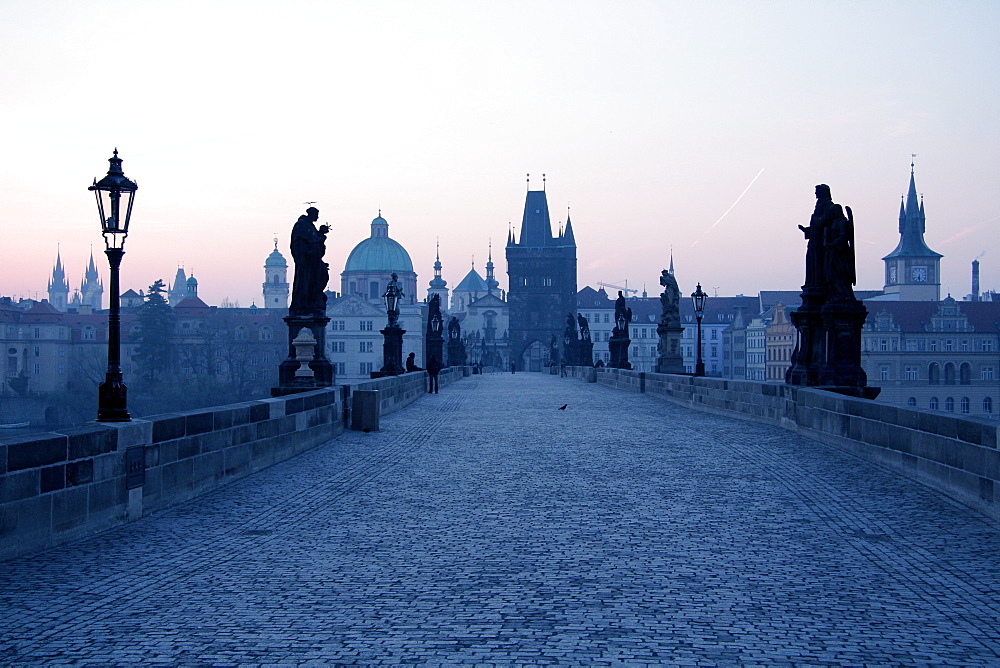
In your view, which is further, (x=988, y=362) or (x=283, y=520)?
(x=988, y=362)

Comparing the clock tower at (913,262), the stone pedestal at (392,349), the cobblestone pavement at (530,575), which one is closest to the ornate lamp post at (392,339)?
the stone pedestal at (392,349)

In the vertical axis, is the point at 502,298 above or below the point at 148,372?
above

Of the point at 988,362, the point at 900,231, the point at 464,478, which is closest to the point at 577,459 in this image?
the point at 464,478

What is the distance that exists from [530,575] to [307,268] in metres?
15.3

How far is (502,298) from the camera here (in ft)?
609

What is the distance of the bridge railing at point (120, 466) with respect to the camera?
7.18 meters

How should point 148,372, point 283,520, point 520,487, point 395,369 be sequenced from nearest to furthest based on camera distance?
point 283,520
point 520,487
point 395,369
point 148,372

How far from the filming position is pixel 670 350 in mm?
38062

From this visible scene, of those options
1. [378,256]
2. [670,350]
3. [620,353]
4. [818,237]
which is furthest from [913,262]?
[818,237]

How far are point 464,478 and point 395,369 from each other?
2344 centimetres

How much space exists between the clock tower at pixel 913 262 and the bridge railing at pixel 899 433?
129249 millimetres

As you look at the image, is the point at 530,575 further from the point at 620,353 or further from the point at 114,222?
the point at 620,353

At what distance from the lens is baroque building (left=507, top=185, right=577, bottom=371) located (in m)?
148

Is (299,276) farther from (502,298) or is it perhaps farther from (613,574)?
(502,298)
